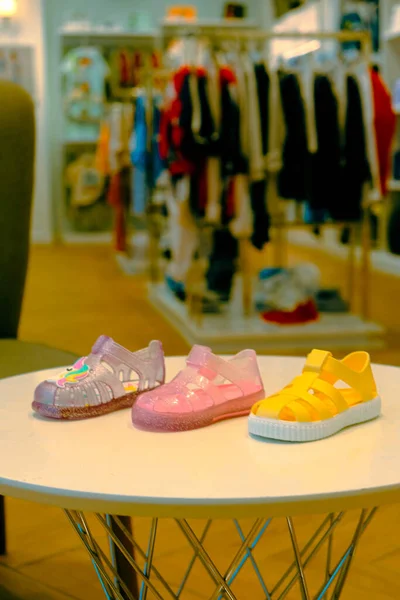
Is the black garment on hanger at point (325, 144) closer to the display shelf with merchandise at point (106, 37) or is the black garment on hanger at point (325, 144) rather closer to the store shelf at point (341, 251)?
the store shelf at point (341, 251)

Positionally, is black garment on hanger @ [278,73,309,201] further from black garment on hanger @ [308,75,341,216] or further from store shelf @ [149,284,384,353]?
store shelf @ [149,284,384,353]

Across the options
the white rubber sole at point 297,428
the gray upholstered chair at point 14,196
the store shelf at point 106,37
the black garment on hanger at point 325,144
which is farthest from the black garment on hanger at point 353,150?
the store shelf at point 106,37

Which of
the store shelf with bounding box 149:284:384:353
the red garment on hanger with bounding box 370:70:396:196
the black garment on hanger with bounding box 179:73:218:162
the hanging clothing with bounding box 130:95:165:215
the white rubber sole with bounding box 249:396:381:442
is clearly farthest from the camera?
the hanging clothing with bounding box 130:95:165:215

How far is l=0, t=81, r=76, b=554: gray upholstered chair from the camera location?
6.54ft

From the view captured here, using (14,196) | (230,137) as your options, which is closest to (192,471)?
(14,196)

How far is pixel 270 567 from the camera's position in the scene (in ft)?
5.62

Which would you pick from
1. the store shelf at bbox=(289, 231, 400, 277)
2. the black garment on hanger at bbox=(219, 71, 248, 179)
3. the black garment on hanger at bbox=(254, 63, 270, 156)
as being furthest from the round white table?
the store shelf at bbox=(289, 231, 400, 277)

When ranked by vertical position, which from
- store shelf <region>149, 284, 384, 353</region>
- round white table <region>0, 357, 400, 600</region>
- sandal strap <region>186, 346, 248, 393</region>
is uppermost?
sandal strap <region>186, 346, 248, 393</region>

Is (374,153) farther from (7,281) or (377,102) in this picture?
(7,281)

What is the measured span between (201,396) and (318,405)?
0.49 feet

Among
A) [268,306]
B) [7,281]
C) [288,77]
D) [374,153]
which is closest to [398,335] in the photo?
[268,306]

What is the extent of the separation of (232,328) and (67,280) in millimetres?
2495

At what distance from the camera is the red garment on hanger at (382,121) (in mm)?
3832

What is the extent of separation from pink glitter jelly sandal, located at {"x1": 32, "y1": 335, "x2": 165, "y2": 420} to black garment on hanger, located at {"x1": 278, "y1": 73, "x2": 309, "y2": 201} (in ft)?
8.96
